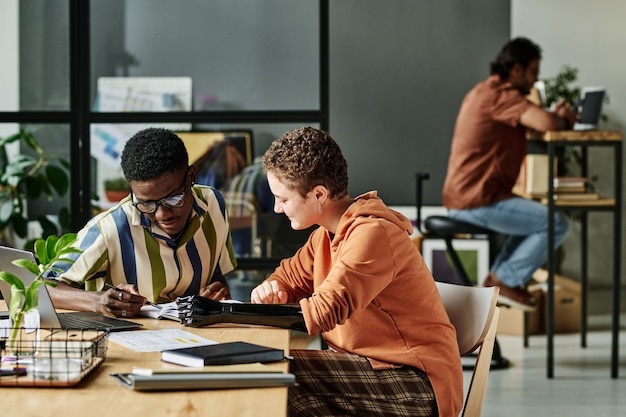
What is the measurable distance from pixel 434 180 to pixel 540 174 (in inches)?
47.1

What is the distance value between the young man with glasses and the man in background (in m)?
2.49

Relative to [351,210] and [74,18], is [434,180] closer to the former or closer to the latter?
[74,18]

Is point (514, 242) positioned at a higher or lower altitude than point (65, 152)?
lower

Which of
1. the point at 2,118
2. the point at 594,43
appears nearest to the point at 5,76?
the point at 2,118

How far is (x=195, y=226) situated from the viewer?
2.88 m

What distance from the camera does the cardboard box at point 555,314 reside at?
588 cm

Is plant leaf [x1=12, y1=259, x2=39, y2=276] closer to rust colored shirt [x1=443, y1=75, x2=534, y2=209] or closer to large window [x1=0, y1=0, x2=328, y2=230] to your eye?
large window [x1=0, y1=0, x2=328, y2=230]

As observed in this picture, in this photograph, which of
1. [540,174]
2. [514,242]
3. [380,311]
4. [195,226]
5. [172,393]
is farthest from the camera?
[540,174]

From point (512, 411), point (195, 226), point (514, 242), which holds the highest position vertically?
point (195, 226)

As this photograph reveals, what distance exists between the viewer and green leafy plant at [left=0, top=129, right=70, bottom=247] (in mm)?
4434

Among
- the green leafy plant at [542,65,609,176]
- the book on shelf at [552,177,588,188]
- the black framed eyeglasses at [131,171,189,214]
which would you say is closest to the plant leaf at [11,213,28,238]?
the black framed eyeglasses at [131,171,189,214]

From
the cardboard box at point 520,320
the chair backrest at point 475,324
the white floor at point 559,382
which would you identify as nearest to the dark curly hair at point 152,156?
the chair backrest at point 475,324

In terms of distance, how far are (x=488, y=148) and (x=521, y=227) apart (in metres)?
0.46

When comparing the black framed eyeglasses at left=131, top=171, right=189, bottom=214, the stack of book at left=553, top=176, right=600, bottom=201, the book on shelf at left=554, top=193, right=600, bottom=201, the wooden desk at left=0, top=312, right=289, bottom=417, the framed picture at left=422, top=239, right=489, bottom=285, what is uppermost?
the black framed eyeglasses at left=131, top=171, right=189, bottom=214
